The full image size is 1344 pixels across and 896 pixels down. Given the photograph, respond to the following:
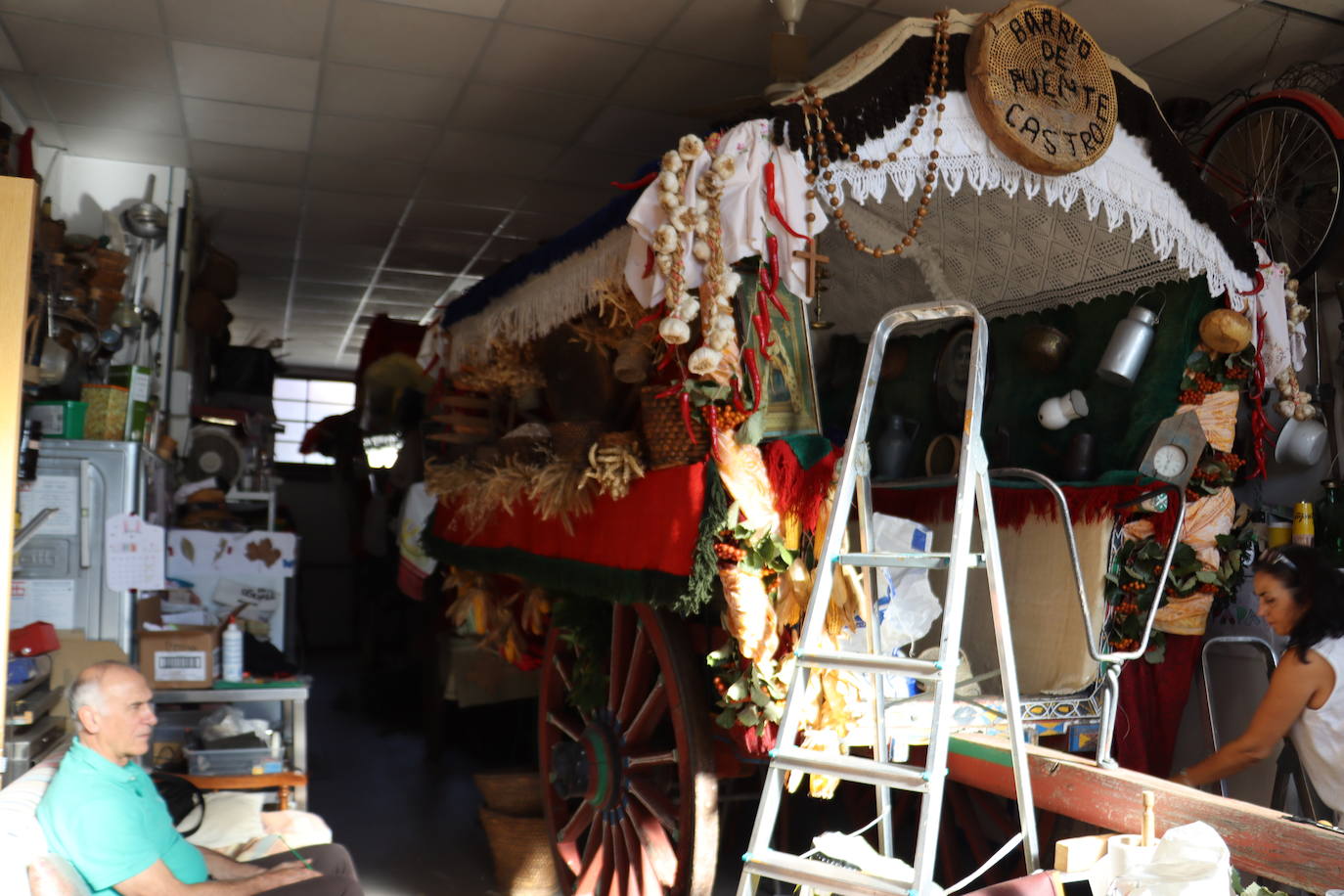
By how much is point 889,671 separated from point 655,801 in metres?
1.34

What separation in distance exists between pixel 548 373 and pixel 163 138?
2319 millimetres

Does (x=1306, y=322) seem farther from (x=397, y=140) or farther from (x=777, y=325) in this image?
(x=397, y=140)

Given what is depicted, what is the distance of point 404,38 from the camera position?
4254 mm

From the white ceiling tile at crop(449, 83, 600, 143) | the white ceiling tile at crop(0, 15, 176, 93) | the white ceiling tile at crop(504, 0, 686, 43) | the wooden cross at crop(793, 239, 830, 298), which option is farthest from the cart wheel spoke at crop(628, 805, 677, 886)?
the white ceiling tile at crop(0, 15, 176, 93)

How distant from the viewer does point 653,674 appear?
3.72 m

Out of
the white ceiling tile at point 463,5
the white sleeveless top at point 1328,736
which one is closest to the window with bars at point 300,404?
the white ceiling tile at point 463,5

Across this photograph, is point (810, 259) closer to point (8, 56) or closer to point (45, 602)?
point (45, 602)

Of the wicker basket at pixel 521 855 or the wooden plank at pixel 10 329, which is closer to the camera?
the wooden plank at pixel 10 329

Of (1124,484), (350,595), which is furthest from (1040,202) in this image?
(350,595)

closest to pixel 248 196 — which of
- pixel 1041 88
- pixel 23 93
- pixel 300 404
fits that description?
pixel 23 93

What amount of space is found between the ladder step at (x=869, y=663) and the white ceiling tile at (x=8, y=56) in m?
3.92

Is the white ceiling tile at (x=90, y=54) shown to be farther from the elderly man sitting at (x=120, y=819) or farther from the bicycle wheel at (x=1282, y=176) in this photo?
the bicycle wheel at (x=1282, y=176)

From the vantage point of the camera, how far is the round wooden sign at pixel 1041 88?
3117mm

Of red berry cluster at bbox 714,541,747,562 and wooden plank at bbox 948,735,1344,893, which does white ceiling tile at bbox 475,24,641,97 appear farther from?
wooden plank at bbox 948,735,1344,893
